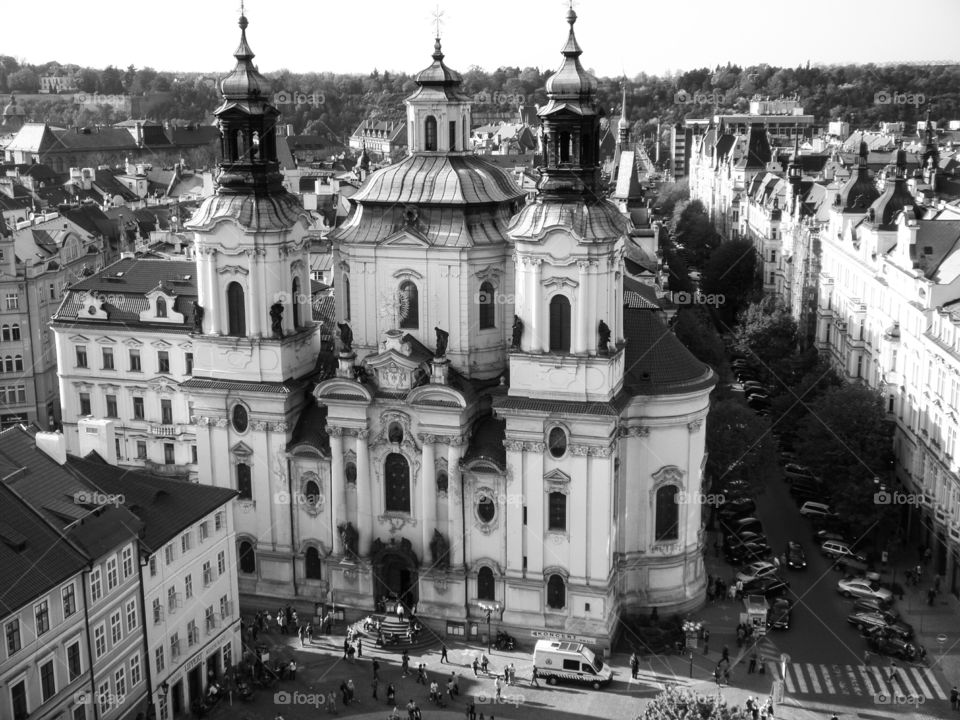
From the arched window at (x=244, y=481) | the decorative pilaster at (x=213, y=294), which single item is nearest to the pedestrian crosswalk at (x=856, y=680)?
the arched window at (x=244, y=481)

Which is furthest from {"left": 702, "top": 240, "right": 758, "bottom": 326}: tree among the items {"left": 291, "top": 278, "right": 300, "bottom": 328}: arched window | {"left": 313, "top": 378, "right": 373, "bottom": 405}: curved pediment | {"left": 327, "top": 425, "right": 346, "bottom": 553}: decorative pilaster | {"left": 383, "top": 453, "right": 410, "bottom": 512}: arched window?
{"left": 313, "top": 378, "right": 373, "bottom": 405}: curved pediment

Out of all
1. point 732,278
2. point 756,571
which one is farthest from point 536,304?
point 732,278

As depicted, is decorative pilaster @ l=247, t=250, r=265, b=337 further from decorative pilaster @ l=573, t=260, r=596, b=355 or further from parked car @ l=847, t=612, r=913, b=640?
parked car @ l=847, t=612, r=913, b=640

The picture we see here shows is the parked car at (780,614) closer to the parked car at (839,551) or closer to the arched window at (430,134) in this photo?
the parked car at (839,551)

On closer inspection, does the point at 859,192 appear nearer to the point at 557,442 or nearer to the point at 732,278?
the point at 732,278

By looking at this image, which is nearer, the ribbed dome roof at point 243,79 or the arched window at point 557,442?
the arched window at point 557,442

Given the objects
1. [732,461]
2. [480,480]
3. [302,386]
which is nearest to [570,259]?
[480,480]
